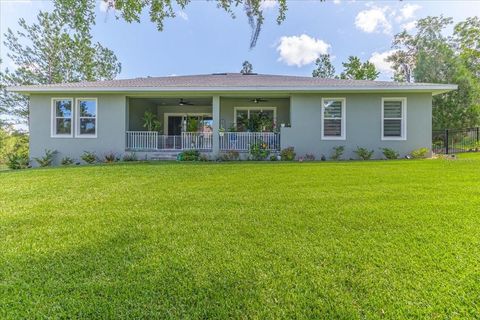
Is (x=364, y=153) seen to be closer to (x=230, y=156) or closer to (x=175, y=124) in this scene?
(x=230, y=156)

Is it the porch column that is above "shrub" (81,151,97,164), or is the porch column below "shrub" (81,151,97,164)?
above

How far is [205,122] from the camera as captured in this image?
15.7 meters

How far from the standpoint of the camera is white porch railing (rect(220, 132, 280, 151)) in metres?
11.8

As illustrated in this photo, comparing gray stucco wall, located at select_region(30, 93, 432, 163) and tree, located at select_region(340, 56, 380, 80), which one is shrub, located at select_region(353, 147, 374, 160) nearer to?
gray stucco wall, located at select_region(30, 93, 432, 163)

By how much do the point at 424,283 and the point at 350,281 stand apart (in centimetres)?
58

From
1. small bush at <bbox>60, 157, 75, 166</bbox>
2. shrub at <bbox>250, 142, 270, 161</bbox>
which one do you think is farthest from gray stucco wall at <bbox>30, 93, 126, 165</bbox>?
shrub at <bbox>250, 142, 270, 161</bbox>

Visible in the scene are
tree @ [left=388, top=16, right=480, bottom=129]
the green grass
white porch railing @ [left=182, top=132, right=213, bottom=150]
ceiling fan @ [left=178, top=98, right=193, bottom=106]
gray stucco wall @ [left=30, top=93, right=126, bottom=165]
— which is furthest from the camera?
tree @ [left=388, top=16, right=480, bottom=129]

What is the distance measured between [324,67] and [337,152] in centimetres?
1792

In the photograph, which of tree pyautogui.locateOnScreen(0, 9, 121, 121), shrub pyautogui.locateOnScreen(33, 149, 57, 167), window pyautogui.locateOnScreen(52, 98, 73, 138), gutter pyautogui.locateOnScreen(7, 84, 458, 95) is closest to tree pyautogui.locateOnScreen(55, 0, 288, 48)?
gutter pyautogui.locateOnScreen(7, 84, 458, 95)

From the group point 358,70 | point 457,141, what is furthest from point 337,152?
point 358,70

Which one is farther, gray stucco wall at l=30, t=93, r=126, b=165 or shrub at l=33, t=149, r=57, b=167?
gray stucco wall at l=30, t=93, r=126, b=165

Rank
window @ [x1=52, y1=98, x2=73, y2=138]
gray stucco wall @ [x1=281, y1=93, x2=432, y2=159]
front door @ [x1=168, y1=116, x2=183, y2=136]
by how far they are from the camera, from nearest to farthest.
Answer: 1. gray stucco wall @ [x1=281, y1=93, x2=432, y2=159]
2. window @ [x1=52, y1=98, x2=73, y2=138]
3. front door @ [x1=168, y1=116, x2=183, y2=136]

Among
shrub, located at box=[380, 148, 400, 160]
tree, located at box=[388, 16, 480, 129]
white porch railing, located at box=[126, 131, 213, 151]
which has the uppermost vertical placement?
tree, located at box=[388, 16, 480, 129]

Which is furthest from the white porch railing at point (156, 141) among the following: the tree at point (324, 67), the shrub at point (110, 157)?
the tree at point (324, 67)
